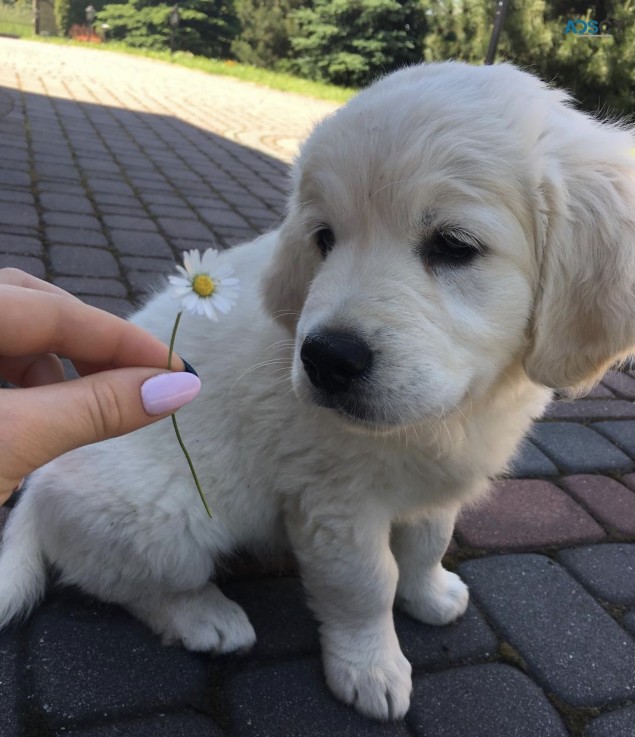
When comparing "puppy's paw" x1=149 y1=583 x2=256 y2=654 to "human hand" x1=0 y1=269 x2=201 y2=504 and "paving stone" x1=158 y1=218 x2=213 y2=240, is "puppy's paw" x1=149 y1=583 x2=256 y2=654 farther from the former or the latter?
"paving stone" x1=158 y1=218 x2=213 y2=240

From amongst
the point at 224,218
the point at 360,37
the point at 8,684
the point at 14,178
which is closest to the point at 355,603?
the point at 8,684

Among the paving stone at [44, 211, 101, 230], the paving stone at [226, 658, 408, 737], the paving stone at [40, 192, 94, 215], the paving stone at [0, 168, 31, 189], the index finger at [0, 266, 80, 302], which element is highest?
the index finger at [0, 266, 80, 302]

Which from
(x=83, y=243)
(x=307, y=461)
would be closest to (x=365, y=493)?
(x=307, y=461)

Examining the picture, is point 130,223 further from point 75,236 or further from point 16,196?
point 16,196

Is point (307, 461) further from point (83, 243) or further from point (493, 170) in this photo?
point (83, 243)

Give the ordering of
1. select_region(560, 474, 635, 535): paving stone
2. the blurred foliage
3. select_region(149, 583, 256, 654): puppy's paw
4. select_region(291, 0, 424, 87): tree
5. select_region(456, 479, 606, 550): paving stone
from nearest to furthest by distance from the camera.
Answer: select_region(149, 583, 256, 654): puppy's paw < select_region(456, 479, 606, 550): paving stone < select_region(560, 474, 635, 535): paving stone < the blurred foliage < select_region(291, 0, 424, 87): tree

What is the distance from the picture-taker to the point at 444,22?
63.3 ft

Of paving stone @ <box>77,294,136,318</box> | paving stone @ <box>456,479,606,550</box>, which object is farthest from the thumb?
paving stone @ <box>77,294,136,318</box>

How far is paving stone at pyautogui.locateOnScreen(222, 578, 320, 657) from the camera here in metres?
2.26

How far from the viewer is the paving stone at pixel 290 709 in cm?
198

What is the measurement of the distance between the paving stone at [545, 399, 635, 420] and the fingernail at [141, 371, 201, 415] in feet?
9.34

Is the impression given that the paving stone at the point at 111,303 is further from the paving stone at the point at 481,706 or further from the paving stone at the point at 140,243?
the paving stone at the point at 481,706

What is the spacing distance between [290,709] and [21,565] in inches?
37.7

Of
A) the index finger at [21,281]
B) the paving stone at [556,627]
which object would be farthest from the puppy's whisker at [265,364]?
the paving stone at [556,627]
